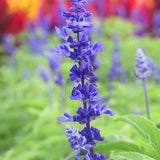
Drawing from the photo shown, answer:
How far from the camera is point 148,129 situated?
4.03ft

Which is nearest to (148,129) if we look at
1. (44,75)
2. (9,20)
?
(44,75)

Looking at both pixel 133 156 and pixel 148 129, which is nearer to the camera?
pixel 133 156

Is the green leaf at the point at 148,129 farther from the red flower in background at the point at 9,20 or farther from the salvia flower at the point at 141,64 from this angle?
the red flower in background at the point at 9,20

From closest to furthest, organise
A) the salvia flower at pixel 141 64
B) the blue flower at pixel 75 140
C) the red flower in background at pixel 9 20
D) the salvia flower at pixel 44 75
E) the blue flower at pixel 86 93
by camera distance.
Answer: the blue flower at pixel 75 140
the blue flower at pixel 86 93
the salvia flower at pixel 141 64
the salvia flower at pixel 44 75
the red flower in background at pixel 9 20

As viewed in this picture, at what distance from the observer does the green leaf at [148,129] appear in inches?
47.5

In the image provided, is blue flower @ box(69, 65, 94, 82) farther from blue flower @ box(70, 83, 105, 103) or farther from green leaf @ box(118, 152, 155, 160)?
green leaf @ box(118, 152, 155, 160)

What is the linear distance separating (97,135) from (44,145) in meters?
2.11

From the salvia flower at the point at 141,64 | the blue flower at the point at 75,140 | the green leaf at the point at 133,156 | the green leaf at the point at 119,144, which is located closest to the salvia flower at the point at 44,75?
the salvia flower at the point at 141,64

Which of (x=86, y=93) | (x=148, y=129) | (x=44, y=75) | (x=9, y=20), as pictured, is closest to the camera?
(x=86, y=93)

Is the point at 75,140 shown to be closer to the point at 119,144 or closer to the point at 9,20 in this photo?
the point at 119,144

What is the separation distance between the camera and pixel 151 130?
4.00ft

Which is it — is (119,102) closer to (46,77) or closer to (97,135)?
(46,77)

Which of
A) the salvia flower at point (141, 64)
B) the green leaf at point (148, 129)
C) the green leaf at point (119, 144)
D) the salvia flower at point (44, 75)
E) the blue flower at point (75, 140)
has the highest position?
the salvia flower at point (141, 64)

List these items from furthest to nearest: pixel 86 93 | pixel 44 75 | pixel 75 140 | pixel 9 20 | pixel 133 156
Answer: pixel 9 20 → pixel 44 75 → pixel 133 156 → pixel 86 93 → pixel 75 140
